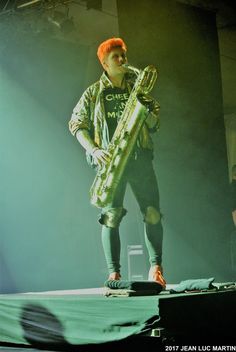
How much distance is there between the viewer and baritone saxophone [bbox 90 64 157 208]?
3.92 m

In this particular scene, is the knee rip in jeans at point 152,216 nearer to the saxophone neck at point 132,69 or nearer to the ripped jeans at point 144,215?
the ripped jeans at point 144,215

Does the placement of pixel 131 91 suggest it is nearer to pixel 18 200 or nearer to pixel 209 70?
pixel 209 70

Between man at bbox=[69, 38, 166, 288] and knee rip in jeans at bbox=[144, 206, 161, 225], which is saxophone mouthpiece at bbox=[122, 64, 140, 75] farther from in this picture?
knee rip in jeans at bbox=[144, 206, 161, 225]

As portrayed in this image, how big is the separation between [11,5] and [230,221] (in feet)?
12.3

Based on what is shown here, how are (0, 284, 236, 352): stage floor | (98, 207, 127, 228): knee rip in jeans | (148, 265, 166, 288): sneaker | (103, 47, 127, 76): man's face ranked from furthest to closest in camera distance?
(103, 47, 127, 76): man's face, (98, 207, 127, 228): knee rip in jeans, (148, 265, 166, 288): sneaker, (0, 284, 236, 352): stage floor

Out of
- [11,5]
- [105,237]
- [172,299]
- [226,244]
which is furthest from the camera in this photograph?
[11,5]

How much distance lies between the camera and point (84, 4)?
6.08 metres

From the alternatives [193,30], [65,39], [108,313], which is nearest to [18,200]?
[65,39]

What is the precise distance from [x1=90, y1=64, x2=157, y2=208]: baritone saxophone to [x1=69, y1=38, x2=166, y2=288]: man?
2.1 inches

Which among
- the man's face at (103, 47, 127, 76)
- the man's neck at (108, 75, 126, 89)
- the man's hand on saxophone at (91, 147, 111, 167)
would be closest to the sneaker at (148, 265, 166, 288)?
the man's hand on saxophone at (91, 147, 111, 167)

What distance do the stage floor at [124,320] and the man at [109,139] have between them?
750mm

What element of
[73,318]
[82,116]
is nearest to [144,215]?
[82,116]

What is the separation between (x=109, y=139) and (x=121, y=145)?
0.21 metres

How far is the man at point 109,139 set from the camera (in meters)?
3.89
